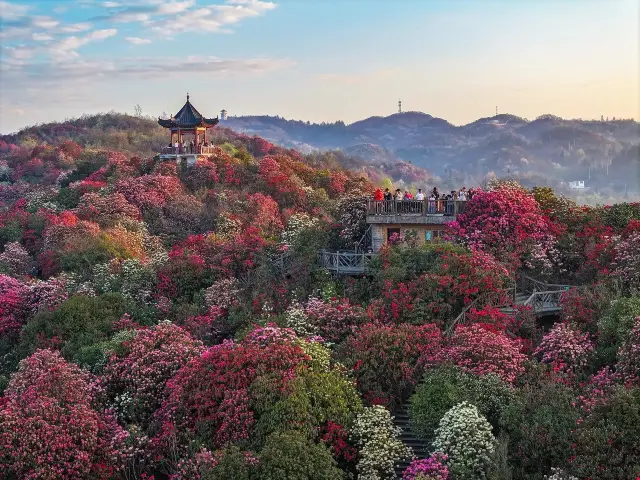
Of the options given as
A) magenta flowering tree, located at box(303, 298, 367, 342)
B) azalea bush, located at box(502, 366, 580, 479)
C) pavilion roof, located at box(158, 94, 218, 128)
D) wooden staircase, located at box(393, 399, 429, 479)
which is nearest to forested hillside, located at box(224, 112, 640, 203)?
pavilion roof, located at box(158, 94, 218, 128)

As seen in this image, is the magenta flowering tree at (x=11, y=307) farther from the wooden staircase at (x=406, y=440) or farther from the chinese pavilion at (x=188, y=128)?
the chinese pavilion at (x=188, y=128)

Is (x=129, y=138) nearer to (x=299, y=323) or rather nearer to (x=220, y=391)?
(x=299, y=323)

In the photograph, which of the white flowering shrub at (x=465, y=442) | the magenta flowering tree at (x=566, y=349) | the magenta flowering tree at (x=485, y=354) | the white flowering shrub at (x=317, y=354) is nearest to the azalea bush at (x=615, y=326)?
the magenta flowering tree at (x=566, y=349)

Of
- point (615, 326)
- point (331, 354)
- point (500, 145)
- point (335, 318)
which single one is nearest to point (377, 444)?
point (331, 354)

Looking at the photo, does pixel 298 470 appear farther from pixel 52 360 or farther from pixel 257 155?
pixel 257 155

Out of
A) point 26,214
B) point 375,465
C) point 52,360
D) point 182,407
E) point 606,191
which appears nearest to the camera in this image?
point 375,465

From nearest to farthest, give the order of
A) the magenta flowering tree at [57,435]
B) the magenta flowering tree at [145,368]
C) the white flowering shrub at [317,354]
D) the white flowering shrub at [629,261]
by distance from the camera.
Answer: the magenta flowering tree at [57,435], the white flowering shrub at [317,354], the magenta flowering tree at [145,368], the white flowering shrub at [629,261]

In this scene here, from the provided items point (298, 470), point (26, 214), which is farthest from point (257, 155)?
point (298, 470)
